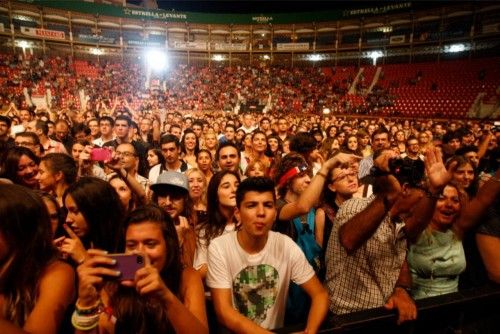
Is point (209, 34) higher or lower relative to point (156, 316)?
higher

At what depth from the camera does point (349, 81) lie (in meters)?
30.3

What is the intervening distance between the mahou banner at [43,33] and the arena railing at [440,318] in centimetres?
3096

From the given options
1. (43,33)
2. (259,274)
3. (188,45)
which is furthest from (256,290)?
(188,45)

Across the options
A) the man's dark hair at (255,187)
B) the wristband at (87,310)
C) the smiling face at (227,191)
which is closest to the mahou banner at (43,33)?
the smiling face at (227,191)

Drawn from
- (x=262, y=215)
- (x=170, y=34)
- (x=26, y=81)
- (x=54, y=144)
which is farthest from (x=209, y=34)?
(x=262, y=215)

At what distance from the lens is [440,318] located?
1992 millimetres

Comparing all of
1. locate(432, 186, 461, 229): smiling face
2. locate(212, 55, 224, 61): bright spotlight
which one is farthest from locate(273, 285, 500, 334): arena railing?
locate(212, 55, 224, 61): bright spotlight

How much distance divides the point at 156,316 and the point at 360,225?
1104 millimetres

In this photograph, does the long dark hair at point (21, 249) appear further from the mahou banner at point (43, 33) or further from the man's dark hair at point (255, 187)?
the mahou banner at point (43, 33)

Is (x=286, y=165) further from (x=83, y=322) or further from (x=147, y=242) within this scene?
(x=83, y=322)

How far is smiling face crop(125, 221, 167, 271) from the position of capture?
5.74 ft

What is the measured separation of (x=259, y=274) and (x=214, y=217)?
0.90m

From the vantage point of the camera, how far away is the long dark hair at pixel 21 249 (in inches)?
61.6

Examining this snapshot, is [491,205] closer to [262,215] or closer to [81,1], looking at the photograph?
[262,215]
